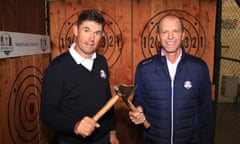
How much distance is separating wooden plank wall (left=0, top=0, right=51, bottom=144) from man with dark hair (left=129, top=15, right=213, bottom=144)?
1130mm

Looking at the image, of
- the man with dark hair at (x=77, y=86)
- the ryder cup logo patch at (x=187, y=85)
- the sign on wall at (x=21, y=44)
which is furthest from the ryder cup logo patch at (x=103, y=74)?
the sign on wall at (x=21, y=44)

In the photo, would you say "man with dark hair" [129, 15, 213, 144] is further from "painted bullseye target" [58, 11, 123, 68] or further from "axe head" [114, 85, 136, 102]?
"painted bullseye target" [58, 11, 123, 68]

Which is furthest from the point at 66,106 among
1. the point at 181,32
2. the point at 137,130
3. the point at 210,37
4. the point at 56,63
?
the point at 210,37

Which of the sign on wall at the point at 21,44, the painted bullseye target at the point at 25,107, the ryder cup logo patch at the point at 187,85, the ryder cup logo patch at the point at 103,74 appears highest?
the sign on wall at the point at 21,44

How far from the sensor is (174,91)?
1.59 m

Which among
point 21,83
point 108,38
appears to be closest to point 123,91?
point 21,83

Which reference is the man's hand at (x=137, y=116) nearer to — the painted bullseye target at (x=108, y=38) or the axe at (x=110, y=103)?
the axe at (x=110, y=103)

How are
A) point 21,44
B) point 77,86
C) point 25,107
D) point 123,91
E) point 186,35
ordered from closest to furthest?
point 123,91 → point 77,86 → point 21,44 → point 25,107 → point 186,35

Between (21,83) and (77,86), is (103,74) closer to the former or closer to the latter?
(77,86)

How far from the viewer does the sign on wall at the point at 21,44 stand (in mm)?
1806

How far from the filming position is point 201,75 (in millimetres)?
1644

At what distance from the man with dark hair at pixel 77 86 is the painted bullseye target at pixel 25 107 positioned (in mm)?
684

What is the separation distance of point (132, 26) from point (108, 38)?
34 cm

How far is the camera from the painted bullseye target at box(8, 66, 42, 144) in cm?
200
